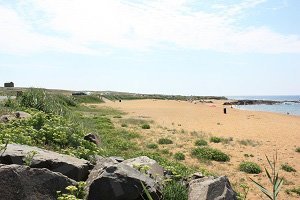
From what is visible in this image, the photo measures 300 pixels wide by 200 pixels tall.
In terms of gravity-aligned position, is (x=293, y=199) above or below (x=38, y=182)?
below

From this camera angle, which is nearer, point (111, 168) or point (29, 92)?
point (111, 168)

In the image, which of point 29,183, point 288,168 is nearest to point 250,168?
point 288,168

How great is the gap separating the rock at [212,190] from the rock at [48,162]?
7.98ft

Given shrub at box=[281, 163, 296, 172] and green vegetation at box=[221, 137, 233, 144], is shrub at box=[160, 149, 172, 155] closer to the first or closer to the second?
shrub at box=[281, 163, 296, 172]

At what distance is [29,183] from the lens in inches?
273

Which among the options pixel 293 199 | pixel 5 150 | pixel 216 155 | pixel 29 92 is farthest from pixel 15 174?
pixel 29 92

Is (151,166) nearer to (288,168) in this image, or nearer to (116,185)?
(116,185)

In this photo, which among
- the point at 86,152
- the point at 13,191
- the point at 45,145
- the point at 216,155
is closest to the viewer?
the point at 13,191

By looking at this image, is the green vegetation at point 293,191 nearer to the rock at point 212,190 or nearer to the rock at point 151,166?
the rock at point 151,166

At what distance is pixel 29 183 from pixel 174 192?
291 cm

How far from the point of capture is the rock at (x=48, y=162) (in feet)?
25.9

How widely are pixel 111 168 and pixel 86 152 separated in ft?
8.21

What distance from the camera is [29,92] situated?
23.9 metres

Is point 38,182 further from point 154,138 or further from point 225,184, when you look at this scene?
point 154,138
